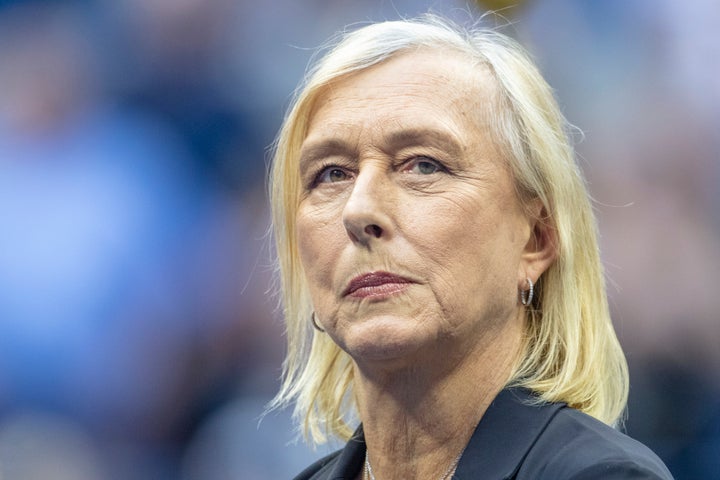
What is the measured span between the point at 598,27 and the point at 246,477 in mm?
2362

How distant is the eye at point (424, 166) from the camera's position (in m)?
2.14

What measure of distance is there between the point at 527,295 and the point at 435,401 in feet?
1.05

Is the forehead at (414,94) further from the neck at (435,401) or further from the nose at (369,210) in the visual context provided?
the neck at (435,401)

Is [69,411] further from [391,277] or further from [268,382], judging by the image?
[391,277]

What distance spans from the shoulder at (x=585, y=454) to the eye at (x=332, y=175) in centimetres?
68

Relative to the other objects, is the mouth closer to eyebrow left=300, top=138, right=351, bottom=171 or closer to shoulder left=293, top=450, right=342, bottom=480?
eyebrow left=300, top=138, right=351, bottom=171

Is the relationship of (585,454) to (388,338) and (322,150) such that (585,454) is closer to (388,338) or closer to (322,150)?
(388,338)

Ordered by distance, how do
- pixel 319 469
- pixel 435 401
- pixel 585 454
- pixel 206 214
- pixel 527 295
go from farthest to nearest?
pixel 206 214 → pixel 319 469 → pixel 527 295 → pixel 435 401 → pixel 585 454

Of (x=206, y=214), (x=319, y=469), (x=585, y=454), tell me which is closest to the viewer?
(x=585, y=454)

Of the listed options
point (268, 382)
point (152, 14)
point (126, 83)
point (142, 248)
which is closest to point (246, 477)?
point (268, 382)

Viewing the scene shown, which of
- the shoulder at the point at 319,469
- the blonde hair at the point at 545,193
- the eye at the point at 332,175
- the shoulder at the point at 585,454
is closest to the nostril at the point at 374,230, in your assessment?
the eye at the point at 332,175

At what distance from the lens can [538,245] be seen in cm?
226

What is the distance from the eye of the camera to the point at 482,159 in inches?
85.3

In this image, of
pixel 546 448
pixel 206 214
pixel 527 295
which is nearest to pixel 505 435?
pixel 546 448
